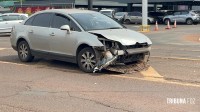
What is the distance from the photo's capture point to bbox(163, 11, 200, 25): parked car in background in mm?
42719

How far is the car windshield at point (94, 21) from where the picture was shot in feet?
34.6

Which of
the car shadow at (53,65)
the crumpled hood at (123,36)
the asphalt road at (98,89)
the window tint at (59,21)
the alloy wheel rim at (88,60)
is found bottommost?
the asphalt road at (98,89)

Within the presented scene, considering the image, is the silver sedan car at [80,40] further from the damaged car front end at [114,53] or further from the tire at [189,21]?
the tire at [189,21]

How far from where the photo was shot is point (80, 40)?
10.2 meters

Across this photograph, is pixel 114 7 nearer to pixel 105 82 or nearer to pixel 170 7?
pixel 170 7

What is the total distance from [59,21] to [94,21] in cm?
103

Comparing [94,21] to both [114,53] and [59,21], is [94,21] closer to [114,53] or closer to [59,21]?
[59,21]

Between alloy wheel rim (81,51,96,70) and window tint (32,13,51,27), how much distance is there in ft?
6.23

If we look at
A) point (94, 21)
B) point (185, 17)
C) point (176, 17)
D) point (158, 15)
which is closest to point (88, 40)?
point (94, 21)

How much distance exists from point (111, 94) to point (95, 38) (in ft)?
8.13

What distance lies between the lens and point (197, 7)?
193 feet

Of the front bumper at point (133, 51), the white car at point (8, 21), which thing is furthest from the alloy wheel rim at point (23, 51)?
the white car at point (8, 21)

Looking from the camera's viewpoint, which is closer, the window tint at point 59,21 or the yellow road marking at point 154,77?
the yellow road marking at point 154,77

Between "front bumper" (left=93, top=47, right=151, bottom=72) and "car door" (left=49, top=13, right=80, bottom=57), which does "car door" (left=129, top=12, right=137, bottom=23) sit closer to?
"car door" (left=49, top=13, right=80, bottom=57)
